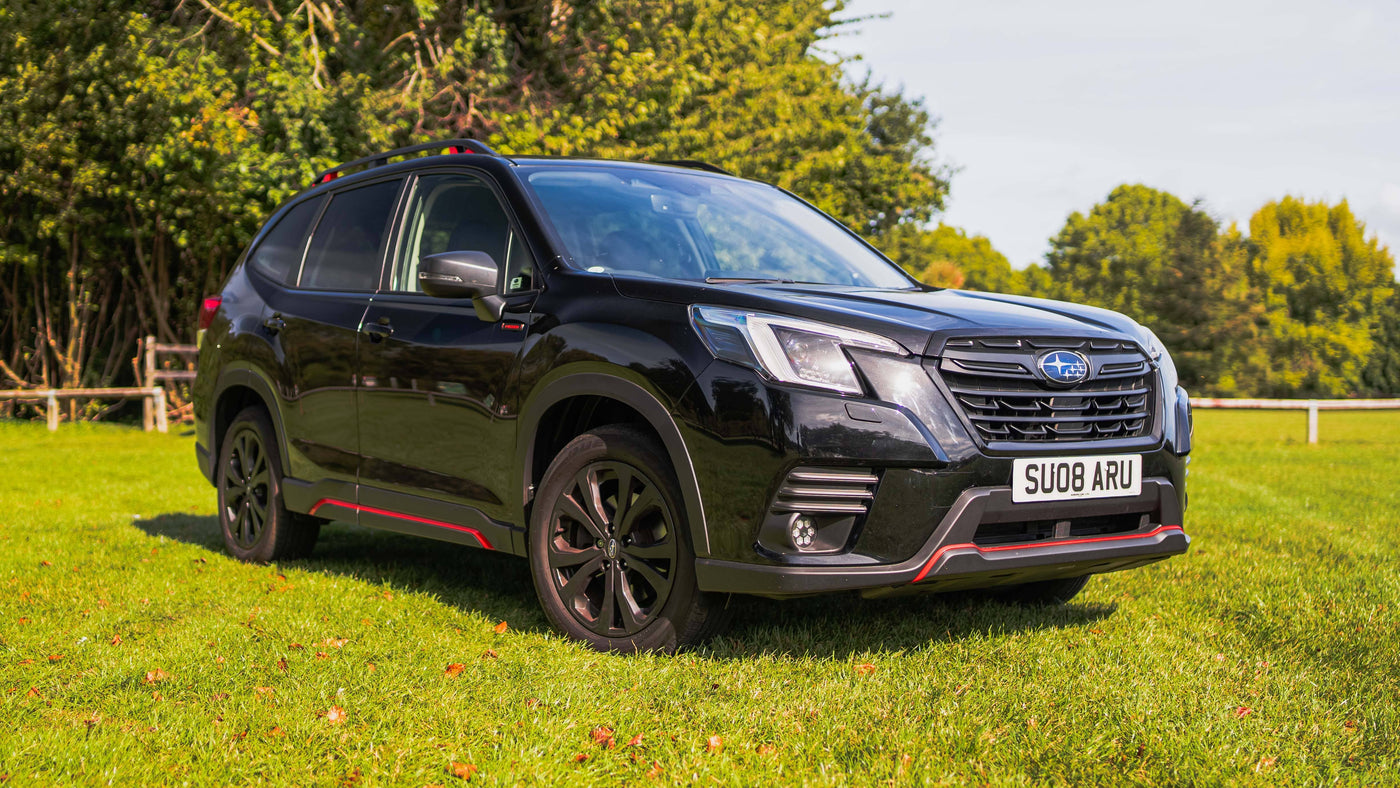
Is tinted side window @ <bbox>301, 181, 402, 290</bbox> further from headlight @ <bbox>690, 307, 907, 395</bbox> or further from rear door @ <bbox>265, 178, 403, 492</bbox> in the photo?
headlight @ <bbox>690, 307, 907, 395</bbox>

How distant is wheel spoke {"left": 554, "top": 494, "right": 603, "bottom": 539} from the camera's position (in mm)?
4516

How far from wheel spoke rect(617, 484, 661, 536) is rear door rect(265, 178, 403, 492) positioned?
1.78 metres

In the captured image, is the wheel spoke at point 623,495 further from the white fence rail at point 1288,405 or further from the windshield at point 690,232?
the white fence rail at point 1288,405

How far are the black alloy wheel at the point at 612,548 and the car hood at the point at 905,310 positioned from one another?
0.63 meters

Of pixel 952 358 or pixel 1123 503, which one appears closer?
pixel 952 358

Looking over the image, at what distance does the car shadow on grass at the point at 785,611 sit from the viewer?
4.65m

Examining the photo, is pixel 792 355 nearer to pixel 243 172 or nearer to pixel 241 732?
pixel 241 732

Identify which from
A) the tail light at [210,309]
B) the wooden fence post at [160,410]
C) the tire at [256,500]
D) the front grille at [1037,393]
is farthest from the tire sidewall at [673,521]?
the wooden fence post at [160,410]

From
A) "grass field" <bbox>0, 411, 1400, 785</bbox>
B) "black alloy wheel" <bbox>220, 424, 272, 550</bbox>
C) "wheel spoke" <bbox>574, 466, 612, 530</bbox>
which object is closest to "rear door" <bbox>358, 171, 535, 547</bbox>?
"wheel spoke" <bbox>574, 466, 612, 530</bbox>

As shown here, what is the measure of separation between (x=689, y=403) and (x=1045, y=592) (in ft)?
7.21

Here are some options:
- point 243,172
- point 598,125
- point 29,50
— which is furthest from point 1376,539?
point 29,50

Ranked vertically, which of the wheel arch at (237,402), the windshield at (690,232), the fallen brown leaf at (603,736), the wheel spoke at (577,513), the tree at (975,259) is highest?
the tree at (975,259)

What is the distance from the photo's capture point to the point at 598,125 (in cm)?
1728

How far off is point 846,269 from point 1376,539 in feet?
14.5
